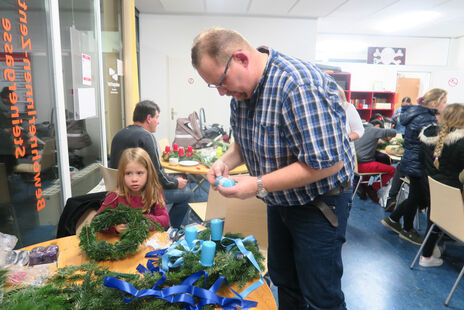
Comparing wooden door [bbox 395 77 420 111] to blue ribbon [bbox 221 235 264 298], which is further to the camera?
wooden door [bbox 395 77 420 111]

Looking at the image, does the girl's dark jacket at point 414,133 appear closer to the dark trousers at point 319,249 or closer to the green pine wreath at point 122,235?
the dark trousers at point 319,249

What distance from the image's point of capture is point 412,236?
136 inches

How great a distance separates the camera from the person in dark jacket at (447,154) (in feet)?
9.02

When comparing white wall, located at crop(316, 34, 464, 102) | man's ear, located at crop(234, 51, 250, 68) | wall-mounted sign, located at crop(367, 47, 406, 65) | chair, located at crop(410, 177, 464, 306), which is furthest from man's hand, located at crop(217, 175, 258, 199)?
wall-mounted sign, located at crop(367, 47, 406, 65)

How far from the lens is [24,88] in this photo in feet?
7.02

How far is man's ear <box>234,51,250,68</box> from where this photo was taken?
1.06 metres

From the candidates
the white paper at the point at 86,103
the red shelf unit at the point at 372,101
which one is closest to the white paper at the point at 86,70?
the white paper at the point at 86,103

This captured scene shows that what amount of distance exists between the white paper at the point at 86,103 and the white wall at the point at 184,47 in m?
3.09

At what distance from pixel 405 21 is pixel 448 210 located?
5768 mm

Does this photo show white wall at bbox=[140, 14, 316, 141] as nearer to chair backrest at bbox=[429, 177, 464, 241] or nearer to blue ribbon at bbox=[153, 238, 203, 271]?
chair backrest at bbox=[429, 177, 464, 241]

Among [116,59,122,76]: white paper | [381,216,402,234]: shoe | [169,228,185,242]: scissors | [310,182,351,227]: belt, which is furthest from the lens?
[116,59,122,76]: white paper

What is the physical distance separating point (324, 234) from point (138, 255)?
816 mm

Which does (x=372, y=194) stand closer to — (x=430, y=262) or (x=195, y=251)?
(x=430, y=262)

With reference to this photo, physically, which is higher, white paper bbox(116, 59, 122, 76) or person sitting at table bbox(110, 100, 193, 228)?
white paper bbox(116, 59, 122, 76)
